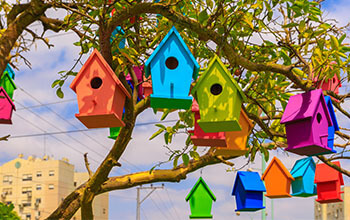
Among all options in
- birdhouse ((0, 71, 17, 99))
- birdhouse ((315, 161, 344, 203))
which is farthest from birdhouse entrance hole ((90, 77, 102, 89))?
birdhouse ((315, 161, 344, 203))

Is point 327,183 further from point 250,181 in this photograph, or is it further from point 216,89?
point 216,89

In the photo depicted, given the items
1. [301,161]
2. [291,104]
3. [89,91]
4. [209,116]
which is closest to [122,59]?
[89,91]

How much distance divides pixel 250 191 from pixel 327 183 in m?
1.14

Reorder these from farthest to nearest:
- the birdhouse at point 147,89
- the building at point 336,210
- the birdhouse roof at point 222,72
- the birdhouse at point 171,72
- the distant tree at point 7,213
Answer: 1. the building at point 336,210
2. the birdhouse at point 147,89
3. the distant tree at point 7,213
4. the birdhouse roof at point 222,72
5. the birdhouse at point 171,72

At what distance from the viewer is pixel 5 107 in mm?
5691

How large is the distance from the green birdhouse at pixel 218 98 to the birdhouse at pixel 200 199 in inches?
130

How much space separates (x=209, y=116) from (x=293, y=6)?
1.17 metres

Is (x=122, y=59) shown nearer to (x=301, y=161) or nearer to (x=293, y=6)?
(x=293, y=6)

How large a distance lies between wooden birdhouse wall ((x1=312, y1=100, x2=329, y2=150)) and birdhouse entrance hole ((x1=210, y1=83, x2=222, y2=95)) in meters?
0.83

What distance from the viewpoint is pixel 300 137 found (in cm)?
428

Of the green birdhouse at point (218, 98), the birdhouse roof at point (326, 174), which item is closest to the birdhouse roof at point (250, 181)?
the birdhouse roof at point (326, 174)

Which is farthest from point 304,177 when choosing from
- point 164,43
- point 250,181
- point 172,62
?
point 164,43

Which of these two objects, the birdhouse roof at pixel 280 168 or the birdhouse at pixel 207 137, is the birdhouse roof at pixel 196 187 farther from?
the birdhouse at pixel 207 137

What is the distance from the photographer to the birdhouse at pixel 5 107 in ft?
18.6
